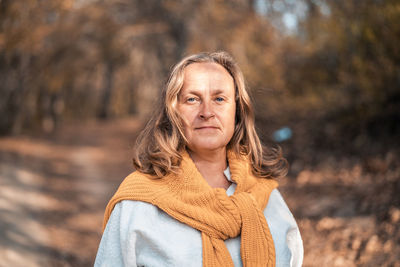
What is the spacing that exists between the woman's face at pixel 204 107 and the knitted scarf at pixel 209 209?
0.12 m

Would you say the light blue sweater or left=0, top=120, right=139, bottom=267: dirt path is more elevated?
left=0, top=120, right=139, bottom=267: dirt path

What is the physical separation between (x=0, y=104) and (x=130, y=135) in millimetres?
4751

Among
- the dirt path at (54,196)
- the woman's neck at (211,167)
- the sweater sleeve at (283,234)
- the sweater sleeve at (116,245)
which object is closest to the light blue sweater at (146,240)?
the sweater sleeve at (116,245)

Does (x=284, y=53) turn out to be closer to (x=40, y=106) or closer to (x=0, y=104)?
(x=0, y=104)

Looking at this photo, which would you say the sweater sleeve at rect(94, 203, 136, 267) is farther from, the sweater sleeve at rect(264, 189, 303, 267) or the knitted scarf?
the sweater sleeve at rect(264, 189, 303, 267)

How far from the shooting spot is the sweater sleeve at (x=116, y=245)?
5.34ft

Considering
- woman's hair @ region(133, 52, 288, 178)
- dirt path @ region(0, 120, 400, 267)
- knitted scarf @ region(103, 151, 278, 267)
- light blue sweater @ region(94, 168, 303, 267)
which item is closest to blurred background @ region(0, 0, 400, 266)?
dirt path @ region(0, 120, 400, 267)

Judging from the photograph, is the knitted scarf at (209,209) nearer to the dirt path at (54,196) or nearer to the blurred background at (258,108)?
the blurred background at (258,108)

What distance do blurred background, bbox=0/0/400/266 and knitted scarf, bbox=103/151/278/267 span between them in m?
0.66

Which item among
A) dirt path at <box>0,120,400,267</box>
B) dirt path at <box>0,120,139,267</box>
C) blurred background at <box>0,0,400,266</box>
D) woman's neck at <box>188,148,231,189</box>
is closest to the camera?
woman's neck at <box>188,148,231,189</box>

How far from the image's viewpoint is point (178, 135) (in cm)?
192

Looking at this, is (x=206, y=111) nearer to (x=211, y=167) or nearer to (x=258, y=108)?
(x=211, y=167)

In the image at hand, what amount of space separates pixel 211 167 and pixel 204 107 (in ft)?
Result: 1.08

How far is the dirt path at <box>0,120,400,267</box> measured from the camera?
165 inches
